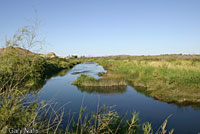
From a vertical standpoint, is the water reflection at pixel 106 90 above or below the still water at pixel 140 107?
above

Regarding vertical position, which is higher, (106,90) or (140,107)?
(106,90)

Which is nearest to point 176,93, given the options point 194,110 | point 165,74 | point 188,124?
point 194,110

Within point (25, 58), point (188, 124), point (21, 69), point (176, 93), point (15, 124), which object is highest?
point (25, 58)

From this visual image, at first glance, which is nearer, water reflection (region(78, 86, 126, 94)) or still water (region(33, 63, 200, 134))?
still water (region(33, 63, 200, 134))

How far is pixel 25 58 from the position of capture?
139 inches

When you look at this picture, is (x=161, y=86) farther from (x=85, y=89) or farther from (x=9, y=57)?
(x=9, y=57)

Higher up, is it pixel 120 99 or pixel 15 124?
pixel 15 124

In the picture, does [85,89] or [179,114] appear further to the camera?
[85,89]

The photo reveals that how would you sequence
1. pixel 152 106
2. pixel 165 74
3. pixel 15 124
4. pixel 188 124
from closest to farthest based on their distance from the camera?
pixel 15 124 → pixel 188 124 → pixel 152 106 → pixel 165 74

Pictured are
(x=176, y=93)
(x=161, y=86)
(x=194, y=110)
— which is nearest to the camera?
(x=194, y=110)

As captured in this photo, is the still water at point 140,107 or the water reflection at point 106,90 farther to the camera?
the water reflection at point 106,90

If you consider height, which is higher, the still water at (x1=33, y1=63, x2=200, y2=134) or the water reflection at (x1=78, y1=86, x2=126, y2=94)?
the water reflection at (x1=78, y1=86, x2=126, y2=94)

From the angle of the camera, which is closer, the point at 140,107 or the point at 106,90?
the point at 140,107

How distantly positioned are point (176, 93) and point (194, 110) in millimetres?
2380
